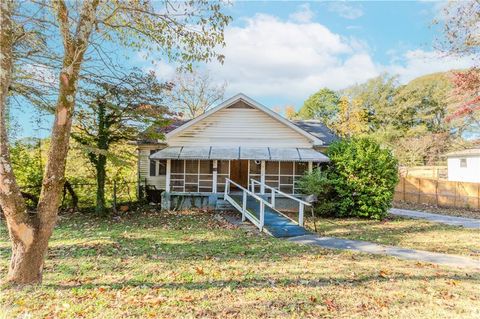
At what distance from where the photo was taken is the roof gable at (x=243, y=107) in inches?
621

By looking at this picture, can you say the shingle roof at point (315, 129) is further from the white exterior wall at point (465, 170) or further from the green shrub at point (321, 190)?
the white exterior wall at point (465, 170)

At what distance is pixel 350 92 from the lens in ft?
135

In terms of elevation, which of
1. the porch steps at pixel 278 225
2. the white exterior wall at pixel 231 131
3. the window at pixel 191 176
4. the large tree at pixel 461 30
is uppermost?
the large tree at pixel 461 30

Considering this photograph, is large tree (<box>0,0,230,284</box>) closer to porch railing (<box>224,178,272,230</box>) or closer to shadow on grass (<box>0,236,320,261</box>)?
shadow on grass (<box>0,236,320,261</box>)

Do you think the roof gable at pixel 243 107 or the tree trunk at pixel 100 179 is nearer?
the tree trunk at pixel 100 179

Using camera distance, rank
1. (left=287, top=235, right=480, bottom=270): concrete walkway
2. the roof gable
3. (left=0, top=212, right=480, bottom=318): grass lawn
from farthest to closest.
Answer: the roof gable → (left=287, top=235, right=480, bottom=270): concrete walkway → (left=0, top=212, right=480, bottom=318): grass lawn

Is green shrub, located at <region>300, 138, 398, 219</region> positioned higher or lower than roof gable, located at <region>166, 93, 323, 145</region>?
lower

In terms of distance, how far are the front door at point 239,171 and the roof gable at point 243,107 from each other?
3347mm

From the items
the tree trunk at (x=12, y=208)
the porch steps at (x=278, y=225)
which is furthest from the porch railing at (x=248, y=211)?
the tree trunk at (x=12, y=208)

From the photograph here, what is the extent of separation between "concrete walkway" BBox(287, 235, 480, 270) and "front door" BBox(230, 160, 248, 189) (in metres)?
8.61

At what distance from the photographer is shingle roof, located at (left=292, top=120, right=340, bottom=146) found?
17397 millimetres

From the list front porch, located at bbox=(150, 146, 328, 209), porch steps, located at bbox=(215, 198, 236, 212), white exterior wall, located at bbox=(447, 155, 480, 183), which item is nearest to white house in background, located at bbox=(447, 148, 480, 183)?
white exterior wall, located at bbox=(447, 155, 480, 183)

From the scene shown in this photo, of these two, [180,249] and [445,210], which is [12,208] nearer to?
[180,249]

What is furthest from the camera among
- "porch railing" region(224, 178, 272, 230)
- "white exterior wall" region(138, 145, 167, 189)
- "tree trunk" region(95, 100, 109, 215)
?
"white exterior wall" region(138, 145, 167, 189)
